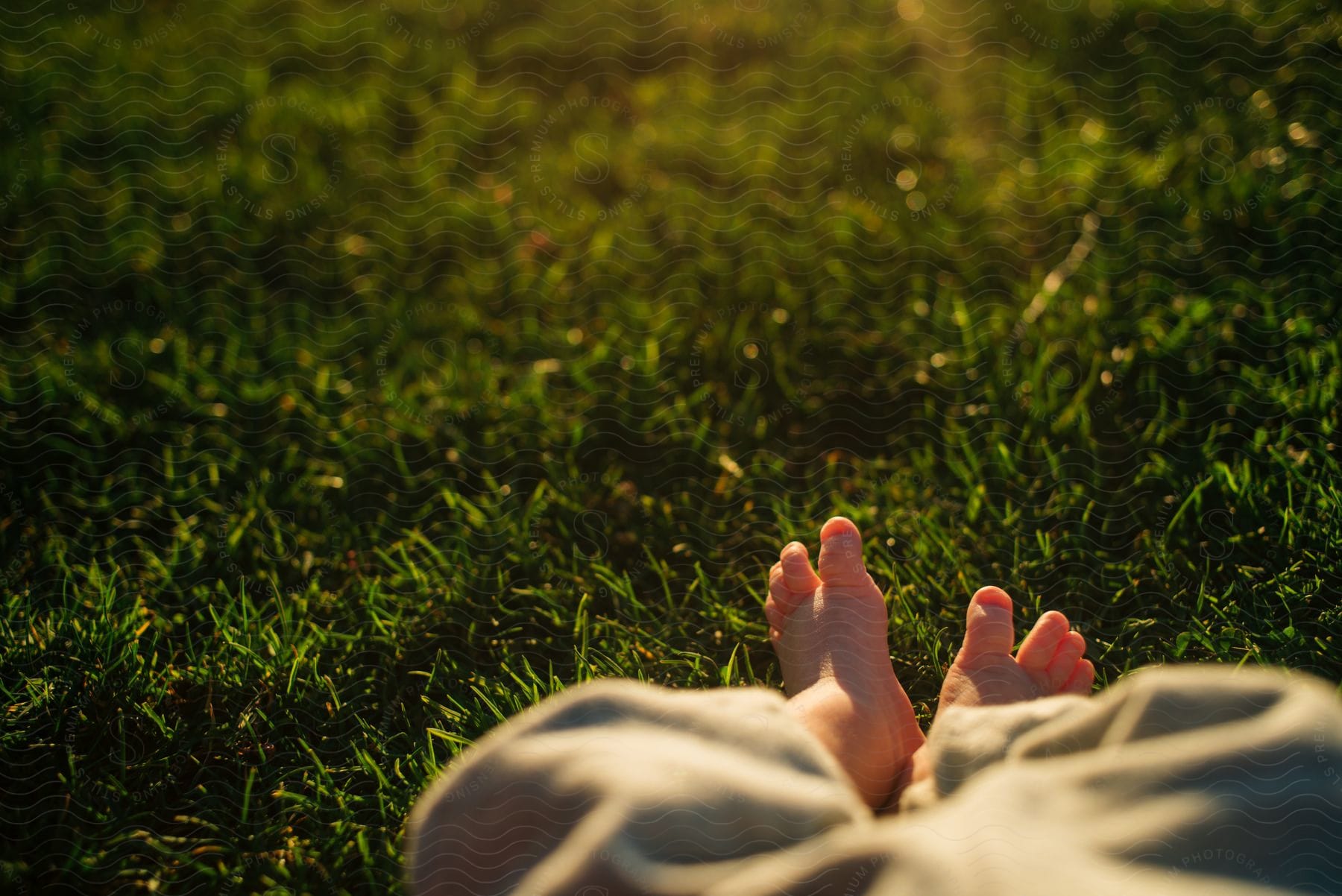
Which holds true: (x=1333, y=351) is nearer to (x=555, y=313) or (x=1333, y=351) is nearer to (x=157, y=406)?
(x=555, y=313)

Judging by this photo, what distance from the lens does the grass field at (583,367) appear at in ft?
4.96

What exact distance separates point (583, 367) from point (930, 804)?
41.2 inches

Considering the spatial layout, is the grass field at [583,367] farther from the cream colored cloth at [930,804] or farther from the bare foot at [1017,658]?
the cream colored cloth at [930,804]

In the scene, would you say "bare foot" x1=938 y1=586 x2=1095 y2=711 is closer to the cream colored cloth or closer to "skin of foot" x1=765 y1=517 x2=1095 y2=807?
"skin of foot" x1=765 y1=517 x2=1095 y2=807

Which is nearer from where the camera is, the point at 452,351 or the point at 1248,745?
the point at 1248,745

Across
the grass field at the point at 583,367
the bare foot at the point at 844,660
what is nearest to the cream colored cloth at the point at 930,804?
the bare foot at the point at 844,660

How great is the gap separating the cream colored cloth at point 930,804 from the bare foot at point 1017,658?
6.6 inches

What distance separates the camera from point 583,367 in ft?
6.30

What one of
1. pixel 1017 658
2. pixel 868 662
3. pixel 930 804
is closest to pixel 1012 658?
pixel 1017 658

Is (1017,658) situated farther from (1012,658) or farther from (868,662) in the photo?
(868,662)

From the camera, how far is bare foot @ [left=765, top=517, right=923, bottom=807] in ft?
4.31

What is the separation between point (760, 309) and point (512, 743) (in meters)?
1.10

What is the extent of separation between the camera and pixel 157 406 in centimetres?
195

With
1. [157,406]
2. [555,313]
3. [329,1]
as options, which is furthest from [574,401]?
[329,1]
